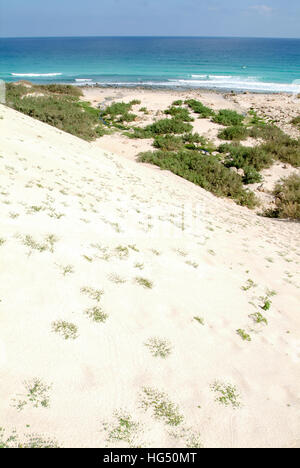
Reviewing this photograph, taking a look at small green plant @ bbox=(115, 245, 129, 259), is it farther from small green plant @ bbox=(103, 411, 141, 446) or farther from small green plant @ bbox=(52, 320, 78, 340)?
small green plant @ bbox=(103, 411, 141, 446)

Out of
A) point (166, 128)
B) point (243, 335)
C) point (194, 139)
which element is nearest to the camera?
point (243, 335)

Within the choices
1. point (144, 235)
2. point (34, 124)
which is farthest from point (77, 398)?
point (34, 124)

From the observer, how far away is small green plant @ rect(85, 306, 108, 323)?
14.0 ft

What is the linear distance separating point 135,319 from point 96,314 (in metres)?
0.65

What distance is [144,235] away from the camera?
746 cm

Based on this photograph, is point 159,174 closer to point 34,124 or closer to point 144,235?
point 34,124

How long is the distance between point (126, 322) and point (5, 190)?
472cm

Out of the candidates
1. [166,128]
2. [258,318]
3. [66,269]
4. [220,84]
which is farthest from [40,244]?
[220,84]

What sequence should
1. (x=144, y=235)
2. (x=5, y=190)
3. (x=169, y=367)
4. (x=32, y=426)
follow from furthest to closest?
(x=144, y=235) < (x=5, y=190) < (x=169, y=367) < (x=32, y=426)

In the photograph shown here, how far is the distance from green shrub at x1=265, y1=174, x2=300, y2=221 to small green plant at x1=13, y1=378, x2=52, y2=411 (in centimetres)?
1230

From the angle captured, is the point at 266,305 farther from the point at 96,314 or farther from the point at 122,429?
the point at 122,429

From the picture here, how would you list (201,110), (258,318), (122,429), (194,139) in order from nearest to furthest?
1. (122,429)
2. (258,318)
3. (194,139)
4. (201,110)

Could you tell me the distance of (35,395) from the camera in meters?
3.09
